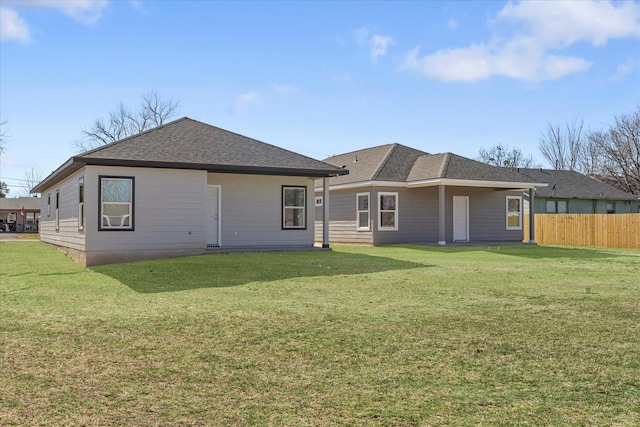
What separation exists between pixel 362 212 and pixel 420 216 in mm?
2444

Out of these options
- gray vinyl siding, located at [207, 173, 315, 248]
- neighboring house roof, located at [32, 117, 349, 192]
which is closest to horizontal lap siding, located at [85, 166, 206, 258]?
neighboring house roof, located at [32, 117, 349, 192]

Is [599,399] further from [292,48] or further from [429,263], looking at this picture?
[292,48]

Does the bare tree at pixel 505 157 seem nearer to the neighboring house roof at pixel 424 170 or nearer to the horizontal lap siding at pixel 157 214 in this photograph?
the neighboring house roof at pixel 424 170

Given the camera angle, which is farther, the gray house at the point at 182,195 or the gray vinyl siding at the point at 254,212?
the gray vinyl siding at the point at 254,212

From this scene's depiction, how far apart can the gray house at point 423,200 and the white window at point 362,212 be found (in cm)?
4

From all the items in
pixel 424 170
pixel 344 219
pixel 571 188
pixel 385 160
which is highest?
pixel 385 160

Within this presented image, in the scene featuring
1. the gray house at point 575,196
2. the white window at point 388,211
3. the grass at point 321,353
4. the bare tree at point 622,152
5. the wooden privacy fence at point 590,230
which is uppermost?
the bare tree at point 622,152

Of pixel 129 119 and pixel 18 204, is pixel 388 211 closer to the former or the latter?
pixel 129 119

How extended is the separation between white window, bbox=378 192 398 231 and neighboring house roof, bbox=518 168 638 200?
13.7m

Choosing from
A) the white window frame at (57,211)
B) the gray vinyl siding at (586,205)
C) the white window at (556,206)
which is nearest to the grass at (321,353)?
the white window frame at (57,211)

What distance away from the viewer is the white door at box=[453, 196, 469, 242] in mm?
24220

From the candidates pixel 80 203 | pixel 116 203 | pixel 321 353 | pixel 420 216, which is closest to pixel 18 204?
pixel 80 203

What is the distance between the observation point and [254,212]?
58.3 ft

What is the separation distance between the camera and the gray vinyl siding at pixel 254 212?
1747 cm
